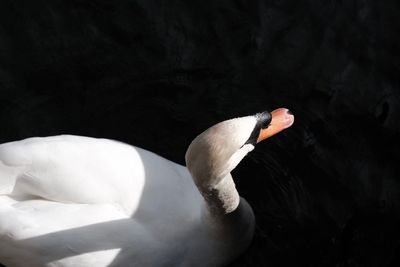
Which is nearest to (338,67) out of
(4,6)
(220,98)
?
(220,98)

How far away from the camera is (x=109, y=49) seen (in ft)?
15.0

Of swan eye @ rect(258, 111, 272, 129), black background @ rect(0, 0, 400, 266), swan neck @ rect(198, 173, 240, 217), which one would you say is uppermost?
black background @ rect(0, 0, 400, 266)

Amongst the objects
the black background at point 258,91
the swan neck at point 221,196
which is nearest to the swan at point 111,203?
the swan neck at point 221,196

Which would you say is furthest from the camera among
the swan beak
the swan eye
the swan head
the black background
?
the black background

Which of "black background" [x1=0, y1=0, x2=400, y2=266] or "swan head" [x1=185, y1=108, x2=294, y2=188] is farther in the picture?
"black background" [x1=0, y1=0, x2=400, y2=266]

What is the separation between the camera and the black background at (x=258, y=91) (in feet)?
13.5

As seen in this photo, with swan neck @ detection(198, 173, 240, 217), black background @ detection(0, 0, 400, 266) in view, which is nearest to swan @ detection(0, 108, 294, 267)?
swan neck @ detection(198, 173, 240, 217)

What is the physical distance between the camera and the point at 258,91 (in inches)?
175

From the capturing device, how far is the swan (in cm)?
311

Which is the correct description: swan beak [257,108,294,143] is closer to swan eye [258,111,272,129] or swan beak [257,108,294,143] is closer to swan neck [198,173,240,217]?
swan eye [258,111,272,129]

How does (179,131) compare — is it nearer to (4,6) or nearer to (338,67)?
(338,67)

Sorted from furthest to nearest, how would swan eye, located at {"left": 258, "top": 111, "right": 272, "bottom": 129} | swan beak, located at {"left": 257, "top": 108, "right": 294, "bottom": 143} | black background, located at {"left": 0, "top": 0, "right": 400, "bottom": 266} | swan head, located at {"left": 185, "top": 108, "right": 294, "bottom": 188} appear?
black background, located at {"left": 0, "top": 0, "right": 400, "bottom": 266} → swan beak, located at {"left": 257, "top": 108, "right": 294, "bottom": 143} → swan eye, located at {"left": 258, "top": 111, "right": 272, "bottom": 129} → swan head, located at {"left": 185, "top": 108, "right": 294, "bottom": 188}

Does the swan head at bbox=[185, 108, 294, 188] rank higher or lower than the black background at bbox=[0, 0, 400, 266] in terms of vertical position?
lower

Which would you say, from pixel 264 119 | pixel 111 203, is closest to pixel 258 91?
pixel 264 119
